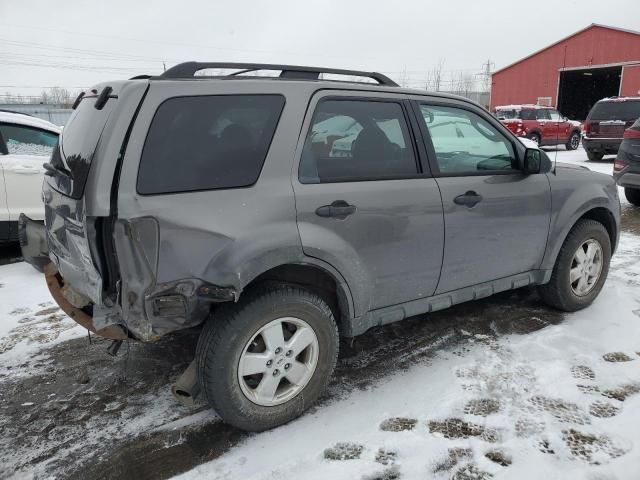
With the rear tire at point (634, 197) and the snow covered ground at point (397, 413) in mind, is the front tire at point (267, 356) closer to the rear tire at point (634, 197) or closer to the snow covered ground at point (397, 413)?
the snow covered ground at point (397, 413)

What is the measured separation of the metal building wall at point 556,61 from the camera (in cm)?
2842

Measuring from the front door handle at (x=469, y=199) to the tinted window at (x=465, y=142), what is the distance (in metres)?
0.18

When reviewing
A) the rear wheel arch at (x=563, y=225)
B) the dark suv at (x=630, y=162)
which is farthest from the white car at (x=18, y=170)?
the dark suv at (x=630, y=162)

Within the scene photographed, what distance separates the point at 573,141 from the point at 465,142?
19109 mm

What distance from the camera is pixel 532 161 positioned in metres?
3.68

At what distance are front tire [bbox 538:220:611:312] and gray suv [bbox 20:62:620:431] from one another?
0.73 metres

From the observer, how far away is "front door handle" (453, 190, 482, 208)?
3.30 meters

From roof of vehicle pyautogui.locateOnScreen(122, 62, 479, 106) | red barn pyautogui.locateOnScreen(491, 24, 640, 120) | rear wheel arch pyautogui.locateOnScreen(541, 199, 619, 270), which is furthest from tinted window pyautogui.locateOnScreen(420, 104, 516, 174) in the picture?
red barn pyautogui.locateOnScreen(491, 24, 640, 120)

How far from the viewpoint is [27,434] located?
2746 millimetres

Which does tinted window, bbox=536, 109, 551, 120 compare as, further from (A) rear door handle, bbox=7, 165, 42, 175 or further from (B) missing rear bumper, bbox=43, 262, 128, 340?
(B) missing rear bumper, bbox=43, 262, 128, 340

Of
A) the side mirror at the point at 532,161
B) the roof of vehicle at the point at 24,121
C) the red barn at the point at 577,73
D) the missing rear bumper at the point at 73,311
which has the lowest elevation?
the missing rear bumper at the point at 73,311

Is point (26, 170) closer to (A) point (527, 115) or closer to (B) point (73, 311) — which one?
(B) point (73, 311)

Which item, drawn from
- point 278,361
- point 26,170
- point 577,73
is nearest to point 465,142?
point 278,361

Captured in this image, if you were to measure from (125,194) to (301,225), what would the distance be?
2.93 feet
